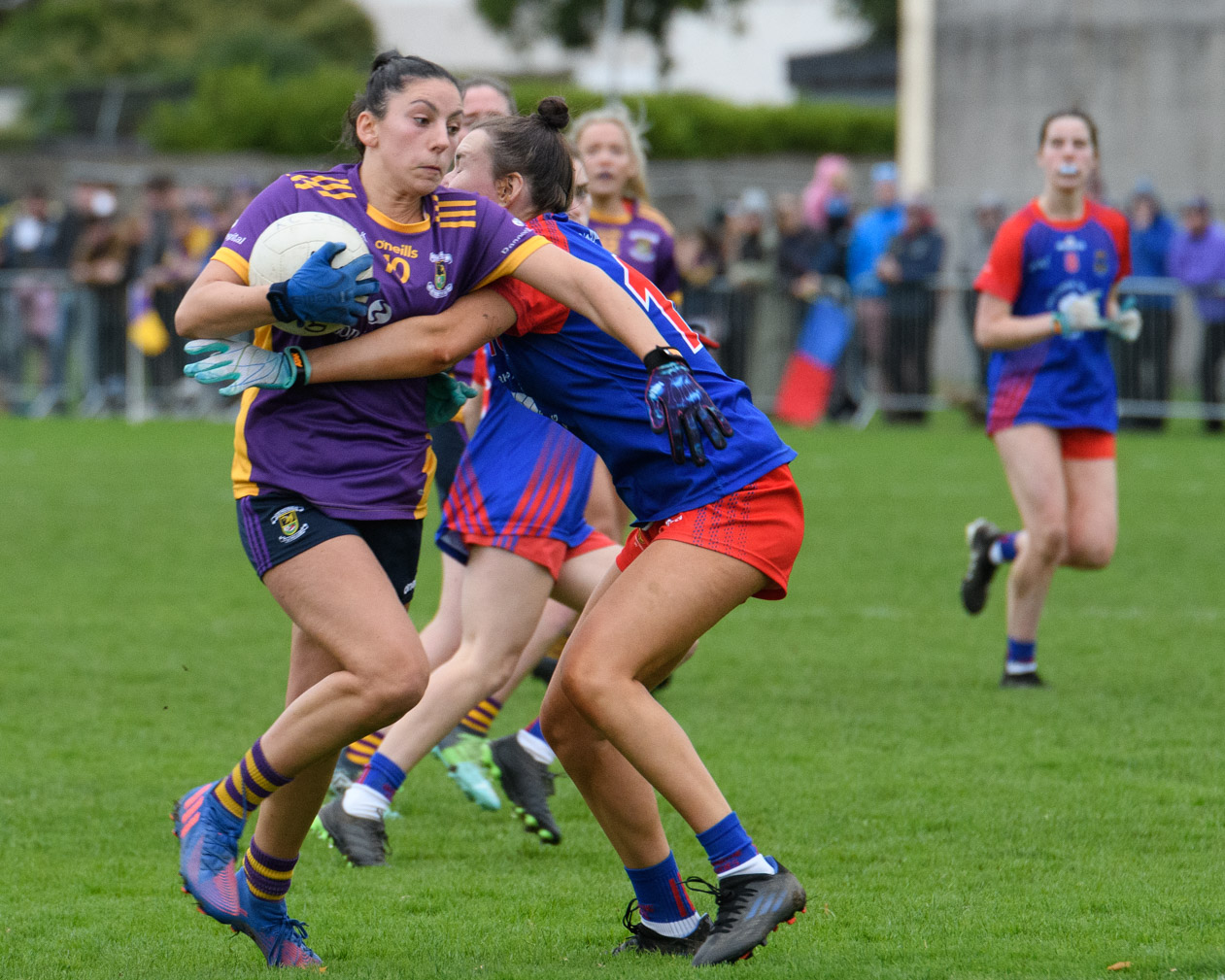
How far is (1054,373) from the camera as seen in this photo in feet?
24.7

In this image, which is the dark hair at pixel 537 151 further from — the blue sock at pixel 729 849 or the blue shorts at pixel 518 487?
the blue sock at pixel 729 849

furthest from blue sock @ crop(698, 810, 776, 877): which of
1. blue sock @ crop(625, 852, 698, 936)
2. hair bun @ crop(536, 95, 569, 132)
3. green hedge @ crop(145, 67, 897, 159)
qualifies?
green hedge @ crop(145, 67, 897, 159)

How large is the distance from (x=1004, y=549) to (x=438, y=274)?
4.55 meters

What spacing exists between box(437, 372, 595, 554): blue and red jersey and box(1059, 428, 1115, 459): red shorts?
2.80 metres

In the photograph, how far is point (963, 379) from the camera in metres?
21.9

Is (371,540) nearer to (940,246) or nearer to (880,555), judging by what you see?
(880,555)

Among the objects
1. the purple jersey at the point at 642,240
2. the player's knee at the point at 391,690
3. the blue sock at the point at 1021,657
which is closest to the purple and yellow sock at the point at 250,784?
the player's knee at the point at 391,690

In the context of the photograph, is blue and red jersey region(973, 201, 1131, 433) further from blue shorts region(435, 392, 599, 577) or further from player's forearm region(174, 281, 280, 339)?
player's forearm region(174, 281, 280, 339)

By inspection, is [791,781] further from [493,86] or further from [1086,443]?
[493,86]

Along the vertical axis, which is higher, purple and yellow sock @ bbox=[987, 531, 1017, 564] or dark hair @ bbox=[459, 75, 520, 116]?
dark hair @ bbox=[459, 75, 520, 116]

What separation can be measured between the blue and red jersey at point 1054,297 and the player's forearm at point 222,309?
4313 mm

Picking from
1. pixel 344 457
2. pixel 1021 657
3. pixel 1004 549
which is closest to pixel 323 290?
pixel 344 457

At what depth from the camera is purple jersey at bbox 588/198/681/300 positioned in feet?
23.9

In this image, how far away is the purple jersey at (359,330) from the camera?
4.13 meters
